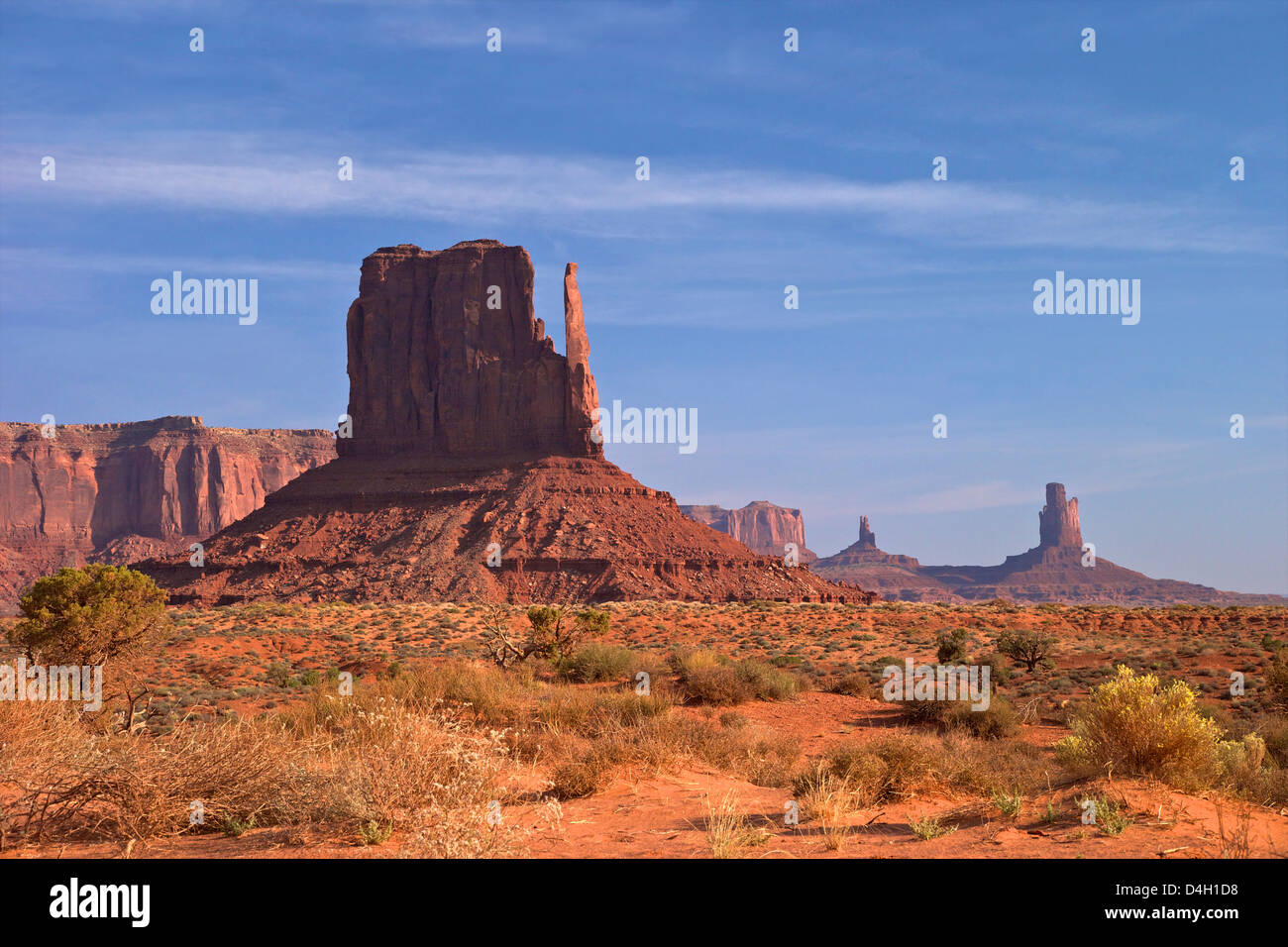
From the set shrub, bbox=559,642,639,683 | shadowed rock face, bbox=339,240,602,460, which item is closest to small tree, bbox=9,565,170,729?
shrub, bbox=559,642,639,683

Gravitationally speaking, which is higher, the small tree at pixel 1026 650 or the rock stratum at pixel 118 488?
the rock stratum at pixel 118 488

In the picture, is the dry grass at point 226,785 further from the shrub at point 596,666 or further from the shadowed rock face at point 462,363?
the shadowed rock face at point 462,363

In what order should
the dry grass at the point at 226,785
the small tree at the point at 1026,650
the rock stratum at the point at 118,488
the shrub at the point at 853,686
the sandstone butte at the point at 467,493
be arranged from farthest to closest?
the rock stratum at the point at 118,488 → the sandstone butte at the point at 467,493 → the small tree at the point at 1026,650 → the shrub at the point at 853,686 → the dry grass at the point at 226,785

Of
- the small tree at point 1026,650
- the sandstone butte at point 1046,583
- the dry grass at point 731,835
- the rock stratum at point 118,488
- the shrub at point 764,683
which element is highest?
the rock stratum at point 118,488

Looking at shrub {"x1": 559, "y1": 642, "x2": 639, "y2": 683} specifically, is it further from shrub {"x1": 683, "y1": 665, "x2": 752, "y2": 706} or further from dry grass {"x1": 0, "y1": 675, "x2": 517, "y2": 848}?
dry grass {"x1": 0, "y1": 675, "x2": 517, "y2": 848}

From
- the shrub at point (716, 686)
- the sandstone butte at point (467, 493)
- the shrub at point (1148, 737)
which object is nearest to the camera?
the shrub at point (1148, 737)

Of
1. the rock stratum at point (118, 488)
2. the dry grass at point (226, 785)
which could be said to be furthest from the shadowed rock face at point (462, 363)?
the dry grass at point (226, 785)
